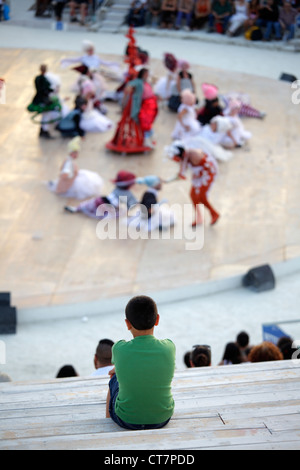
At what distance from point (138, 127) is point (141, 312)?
7281mm

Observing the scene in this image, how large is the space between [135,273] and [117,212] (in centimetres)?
113

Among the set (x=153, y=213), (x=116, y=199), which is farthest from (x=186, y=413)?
(x=116, y=199)

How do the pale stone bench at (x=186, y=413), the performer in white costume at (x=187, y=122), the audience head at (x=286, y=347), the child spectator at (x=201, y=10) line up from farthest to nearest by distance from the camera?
1. the child spectator at (x=201, y=10)
2. the performer in white costume at (x=187, y=122)
3. the audience head at (x=286, y=347)
4. the pale stone bench at (x=186, y=413)

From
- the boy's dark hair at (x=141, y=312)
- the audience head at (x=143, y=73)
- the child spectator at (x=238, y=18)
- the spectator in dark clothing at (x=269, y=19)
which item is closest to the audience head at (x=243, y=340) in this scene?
the boy's dark hair at (x=141, y=312)

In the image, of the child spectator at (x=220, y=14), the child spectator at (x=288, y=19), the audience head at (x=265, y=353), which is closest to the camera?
Answer: the audience head at (x=265, y=353)

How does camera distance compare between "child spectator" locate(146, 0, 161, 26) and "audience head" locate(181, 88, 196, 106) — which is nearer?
"audience head" locate(181, 88, 196, 106)

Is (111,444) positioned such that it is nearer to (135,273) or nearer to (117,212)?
(135,273)

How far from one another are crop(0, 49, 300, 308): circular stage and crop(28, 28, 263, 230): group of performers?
0.55 feet

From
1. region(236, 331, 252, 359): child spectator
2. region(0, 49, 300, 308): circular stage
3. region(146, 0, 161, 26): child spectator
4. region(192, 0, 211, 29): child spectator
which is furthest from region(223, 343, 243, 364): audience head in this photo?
region(146, 0, 161, 26): child spectator

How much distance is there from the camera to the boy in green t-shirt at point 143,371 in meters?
3.52

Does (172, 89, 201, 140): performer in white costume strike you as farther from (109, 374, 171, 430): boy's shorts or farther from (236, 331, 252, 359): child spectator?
(109, 374, 171, 430): boy's shorts

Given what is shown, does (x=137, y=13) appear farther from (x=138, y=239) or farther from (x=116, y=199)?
(x=138, y=239)

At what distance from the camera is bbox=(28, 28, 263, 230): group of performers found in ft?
28.7

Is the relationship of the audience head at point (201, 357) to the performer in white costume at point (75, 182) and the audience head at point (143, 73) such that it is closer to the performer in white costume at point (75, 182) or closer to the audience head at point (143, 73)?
the performer in white costume at point (75, 182)
